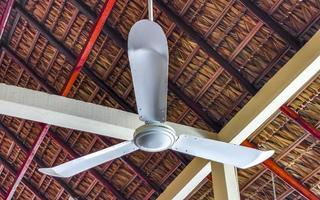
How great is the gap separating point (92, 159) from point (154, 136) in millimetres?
Result: 458

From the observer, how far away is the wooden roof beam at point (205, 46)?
4.43 m

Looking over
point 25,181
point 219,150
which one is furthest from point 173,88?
point 25,181

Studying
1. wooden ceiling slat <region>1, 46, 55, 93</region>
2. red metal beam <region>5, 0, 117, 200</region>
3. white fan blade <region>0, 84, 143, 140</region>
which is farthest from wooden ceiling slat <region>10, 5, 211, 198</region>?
white fan blade <region>0, 84, 143, 140</region>

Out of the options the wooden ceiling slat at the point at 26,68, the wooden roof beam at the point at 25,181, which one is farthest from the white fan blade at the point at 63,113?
the wooden roof beam at the point at 25,181

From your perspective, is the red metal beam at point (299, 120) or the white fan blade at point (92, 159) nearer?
the white fan blade at point (92, 159)

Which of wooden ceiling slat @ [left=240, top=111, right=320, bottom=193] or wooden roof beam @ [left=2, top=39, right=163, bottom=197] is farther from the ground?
wooden roof beam @ [left=2, top=39, right=163, bottom=197]

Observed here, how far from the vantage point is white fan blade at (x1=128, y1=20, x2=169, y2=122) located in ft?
8.84

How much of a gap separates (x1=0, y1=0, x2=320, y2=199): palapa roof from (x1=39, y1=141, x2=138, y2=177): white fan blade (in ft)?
4.70

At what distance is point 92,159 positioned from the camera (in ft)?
11.1

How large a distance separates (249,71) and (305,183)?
115 cm

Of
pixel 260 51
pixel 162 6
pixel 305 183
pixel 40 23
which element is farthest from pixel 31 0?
pixel 305 183

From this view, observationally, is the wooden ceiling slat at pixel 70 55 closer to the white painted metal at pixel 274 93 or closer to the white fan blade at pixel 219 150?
the white painted metal at pixel 274 93

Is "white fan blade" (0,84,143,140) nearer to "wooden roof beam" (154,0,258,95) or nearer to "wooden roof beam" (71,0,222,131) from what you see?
"wooden roof beam" (154,0,258,95)

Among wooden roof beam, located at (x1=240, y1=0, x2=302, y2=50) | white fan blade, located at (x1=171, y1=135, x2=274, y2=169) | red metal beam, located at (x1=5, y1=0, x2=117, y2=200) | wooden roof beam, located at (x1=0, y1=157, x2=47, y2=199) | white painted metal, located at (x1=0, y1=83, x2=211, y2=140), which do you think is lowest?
white fan blade, located at (x1=171, y1=135, x2=274, y2=169)
